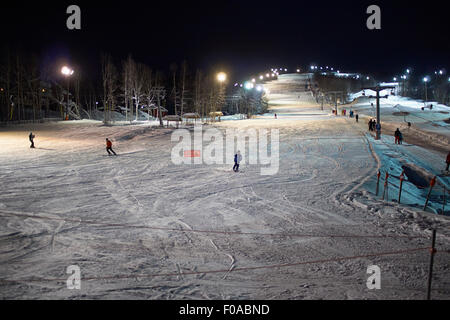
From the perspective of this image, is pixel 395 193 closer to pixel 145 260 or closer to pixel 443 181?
pixel 443 181

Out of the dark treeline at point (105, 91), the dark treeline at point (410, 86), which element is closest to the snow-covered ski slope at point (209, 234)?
the dark treeline at point (105, 91)

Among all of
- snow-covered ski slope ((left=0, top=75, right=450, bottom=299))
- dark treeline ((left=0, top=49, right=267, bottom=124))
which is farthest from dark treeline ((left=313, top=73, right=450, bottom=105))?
snow-covered ski slope ((left=0, top=75, right=450, bottom=299))

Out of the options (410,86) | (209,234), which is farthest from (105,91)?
(410,86)

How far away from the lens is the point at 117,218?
1053cm

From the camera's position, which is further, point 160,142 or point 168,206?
point 160,142

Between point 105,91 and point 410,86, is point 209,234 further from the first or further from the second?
point 410,86

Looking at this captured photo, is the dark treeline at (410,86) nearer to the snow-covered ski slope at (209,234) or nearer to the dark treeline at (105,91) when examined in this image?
the dark treeline at (105,91)

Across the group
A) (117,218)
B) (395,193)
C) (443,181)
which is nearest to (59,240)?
(117,218)

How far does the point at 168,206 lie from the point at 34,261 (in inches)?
201

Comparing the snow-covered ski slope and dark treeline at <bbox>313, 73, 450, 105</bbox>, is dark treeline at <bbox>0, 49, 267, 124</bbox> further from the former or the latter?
dark treeline at <bbox>313, 73, 450, 105</bbox>

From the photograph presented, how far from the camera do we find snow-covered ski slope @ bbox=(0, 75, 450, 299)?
6.36 metres

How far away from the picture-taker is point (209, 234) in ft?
30.3

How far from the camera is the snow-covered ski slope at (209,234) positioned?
6363 mm

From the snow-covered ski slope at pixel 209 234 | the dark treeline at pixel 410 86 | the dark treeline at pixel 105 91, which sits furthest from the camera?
the dark treeline at pixel 410 86
